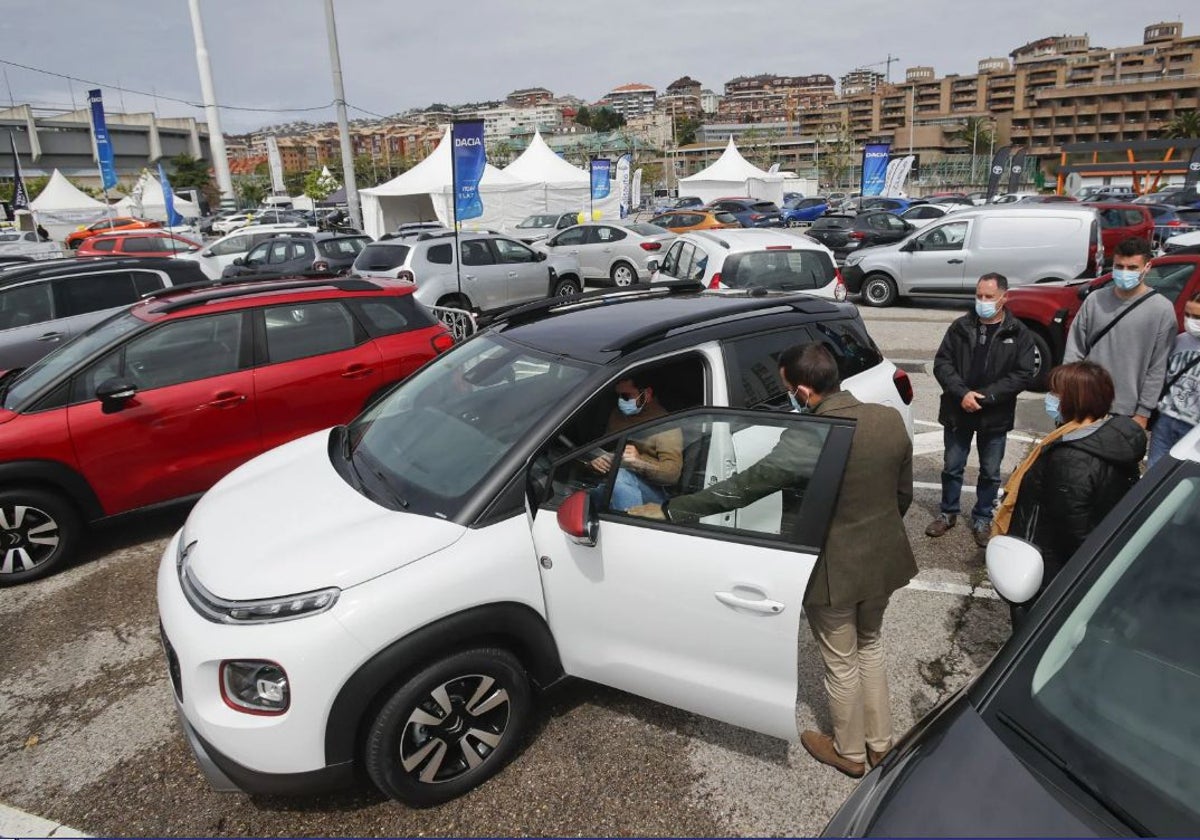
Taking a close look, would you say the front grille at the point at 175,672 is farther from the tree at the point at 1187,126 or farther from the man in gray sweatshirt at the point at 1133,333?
Result: the tree at the point at 1187,126

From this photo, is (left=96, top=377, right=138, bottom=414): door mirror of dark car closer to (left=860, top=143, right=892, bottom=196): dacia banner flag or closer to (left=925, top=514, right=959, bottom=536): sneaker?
(left=925, top=514, right=959, bottom=536): sneaker

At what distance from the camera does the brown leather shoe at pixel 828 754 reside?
2.78 meters

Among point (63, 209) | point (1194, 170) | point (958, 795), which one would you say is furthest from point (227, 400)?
point (63, 209)

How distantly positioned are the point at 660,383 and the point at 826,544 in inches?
46.9

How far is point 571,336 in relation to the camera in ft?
11.3

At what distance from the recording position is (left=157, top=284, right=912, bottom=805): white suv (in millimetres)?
2412

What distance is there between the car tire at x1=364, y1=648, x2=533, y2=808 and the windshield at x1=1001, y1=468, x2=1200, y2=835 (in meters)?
1.67

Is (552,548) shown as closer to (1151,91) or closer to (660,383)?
(660,383)

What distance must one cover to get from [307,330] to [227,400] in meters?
0.81

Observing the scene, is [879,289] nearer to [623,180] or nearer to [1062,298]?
[1062,298]

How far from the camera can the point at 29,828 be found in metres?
2.72

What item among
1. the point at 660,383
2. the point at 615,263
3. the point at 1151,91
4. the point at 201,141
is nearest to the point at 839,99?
the point at 1151,91

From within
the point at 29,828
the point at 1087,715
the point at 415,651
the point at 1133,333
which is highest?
the point at 1133,333

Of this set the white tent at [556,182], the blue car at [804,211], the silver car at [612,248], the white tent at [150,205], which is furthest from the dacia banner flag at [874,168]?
the white tent at [150,205]
